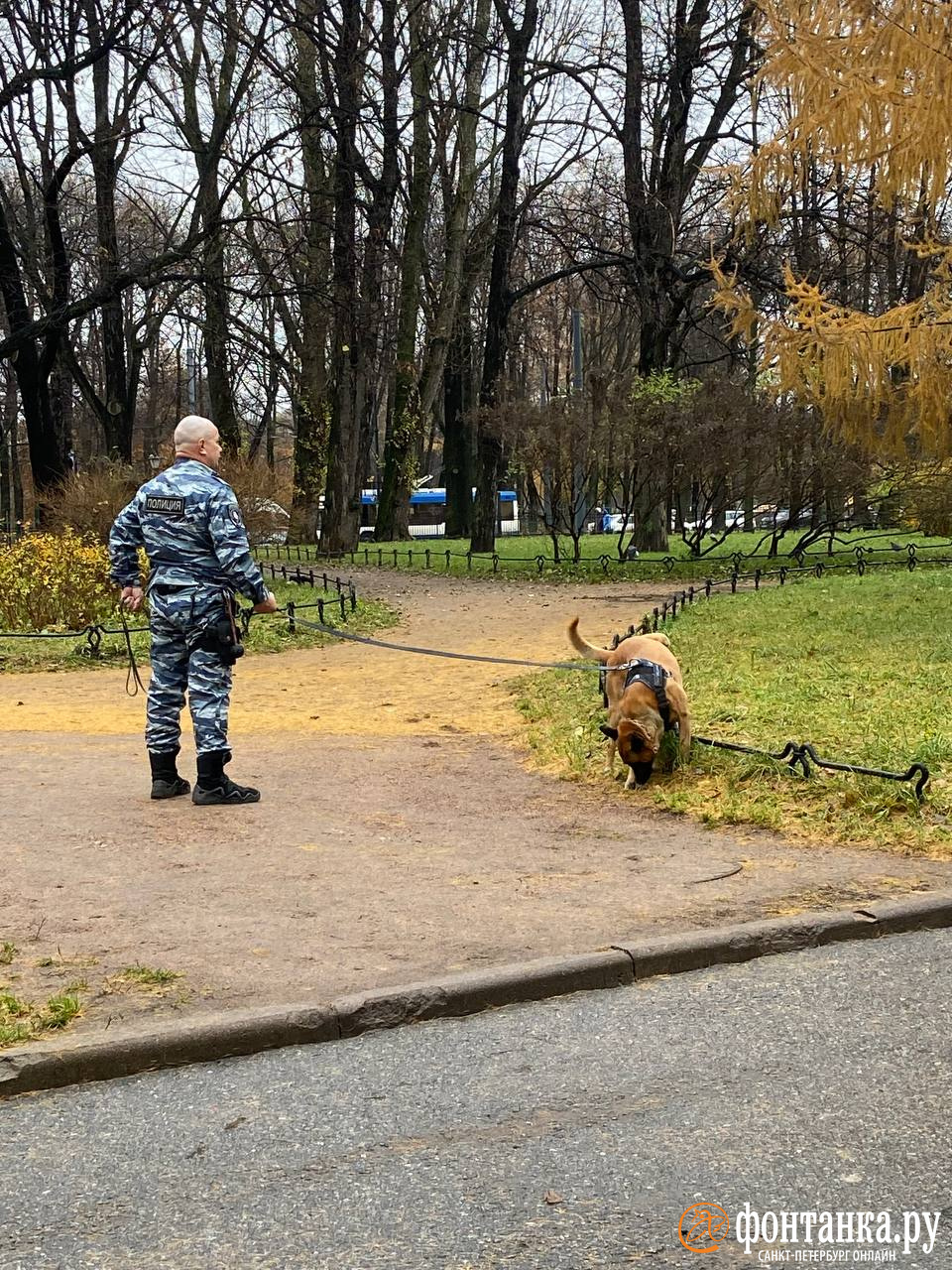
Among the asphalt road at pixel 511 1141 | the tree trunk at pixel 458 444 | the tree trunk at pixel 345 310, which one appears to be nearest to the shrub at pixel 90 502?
the tree trunk at pixel 345 310

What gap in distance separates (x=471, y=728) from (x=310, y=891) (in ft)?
15.1

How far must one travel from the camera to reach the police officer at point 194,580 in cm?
662

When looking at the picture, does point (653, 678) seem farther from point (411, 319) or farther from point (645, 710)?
point (411, 319)

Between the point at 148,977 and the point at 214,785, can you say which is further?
the point at 214,785

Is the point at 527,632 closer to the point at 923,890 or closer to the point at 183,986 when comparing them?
the point at 923,890

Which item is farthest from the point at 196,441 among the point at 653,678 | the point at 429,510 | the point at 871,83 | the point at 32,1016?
the point at 429,510

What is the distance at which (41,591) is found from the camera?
49.3ft

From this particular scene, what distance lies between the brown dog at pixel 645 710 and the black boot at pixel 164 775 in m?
2.49

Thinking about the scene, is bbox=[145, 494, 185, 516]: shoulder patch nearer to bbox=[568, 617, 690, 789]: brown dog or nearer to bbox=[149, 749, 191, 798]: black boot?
bbox=[149, 749, 191, 798]: black boot

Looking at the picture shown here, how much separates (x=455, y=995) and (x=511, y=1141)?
87cm

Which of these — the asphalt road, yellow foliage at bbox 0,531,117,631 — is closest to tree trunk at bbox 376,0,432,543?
yellow foliage at bbox 0,531,117,631

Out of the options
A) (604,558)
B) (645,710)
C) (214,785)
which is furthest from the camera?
(604,558)

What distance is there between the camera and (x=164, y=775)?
6.95 meters

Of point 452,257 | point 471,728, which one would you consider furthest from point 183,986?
point 452,257
